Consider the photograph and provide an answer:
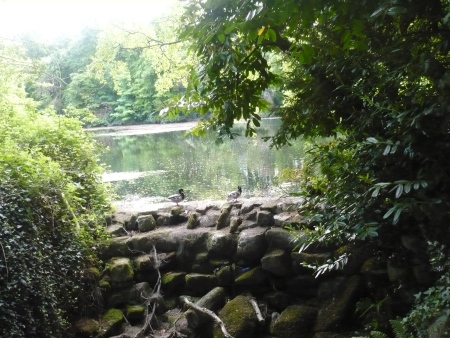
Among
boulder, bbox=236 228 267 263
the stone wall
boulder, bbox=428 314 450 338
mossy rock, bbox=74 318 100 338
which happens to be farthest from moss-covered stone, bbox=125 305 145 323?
boulder, bbox=428 314 450 338

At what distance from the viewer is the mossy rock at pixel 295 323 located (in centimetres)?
401

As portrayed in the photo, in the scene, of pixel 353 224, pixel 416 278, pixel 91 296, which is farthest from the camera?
pixel 91 296

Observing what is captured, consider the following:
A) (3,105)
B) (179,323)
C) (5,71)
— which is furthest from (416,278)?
(5,71)

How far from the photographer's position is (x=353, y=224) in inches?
109

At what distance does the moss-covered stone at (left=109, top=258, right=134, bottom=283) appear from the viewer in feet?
16.3

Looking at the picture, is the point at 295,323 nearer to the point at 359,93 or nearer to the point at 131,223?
the point at 359,93

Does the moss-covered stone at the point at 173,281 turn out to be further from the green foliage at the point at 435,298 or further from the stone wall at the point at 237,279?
the green foliage at the point at 435,298

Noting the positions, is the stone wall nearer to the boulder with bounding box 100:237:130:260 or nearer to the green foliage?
the boulder with bounding box 100:237:130:260

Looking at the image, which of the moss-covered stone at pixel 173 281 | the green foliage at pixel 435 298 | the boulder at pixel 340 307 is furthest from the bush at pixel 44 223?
the green foliage at pixel 435 298

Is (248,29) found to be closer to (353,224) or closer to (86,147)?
(353,224)

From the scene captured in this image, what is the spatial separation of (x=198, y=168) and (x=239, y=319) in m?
6.76

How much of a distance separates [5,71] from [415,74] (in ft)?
20.3

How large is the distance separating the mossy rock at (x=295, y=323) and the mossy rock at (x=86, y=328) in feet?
6.11

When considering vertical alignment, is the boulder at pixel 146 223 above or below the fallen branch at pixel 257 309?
above
